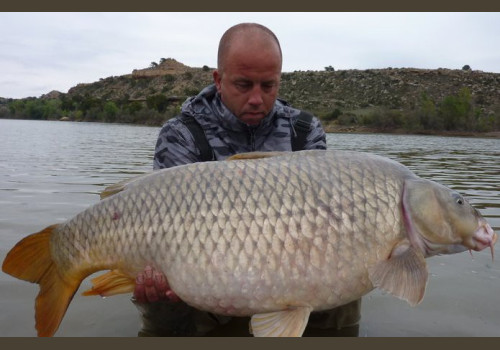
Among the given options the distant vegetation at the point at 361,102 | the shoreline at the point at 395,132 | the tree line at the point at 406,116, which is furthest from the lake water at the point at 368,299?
the distant vegetation at the point at 361,102

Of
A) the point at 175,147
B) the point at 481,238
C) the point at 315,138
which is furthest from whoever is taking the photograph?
the point at 315,138

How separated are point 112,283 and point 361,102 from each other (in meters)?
43.2

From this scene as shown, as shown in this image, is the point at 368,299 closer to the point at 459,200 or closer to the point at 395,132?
the point at 459,200

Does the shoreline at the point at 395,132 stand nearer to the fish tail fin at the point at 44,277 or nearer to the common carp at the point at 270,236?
the common carp at the point at 270,236

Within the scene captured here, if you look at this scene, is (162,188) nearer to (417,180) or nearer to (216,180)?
(216,180)

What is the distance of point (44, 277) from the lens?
234 centimetres

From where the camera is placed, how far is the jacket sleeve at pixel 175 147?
3.07 meters

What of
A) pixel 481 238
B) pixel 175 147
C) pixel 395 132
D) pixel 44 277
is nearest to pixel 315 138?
pixel 175 147

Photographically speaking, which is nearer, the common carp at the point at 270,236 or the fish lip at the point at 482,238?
the common carp at the point at 270,236

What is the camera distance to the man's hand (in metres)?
2.22

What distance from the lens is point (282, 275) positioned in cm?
210

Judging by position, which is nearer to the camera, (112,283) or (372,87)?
(112,283)

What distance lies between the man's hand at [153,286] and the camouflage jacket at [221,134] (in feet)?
3.11

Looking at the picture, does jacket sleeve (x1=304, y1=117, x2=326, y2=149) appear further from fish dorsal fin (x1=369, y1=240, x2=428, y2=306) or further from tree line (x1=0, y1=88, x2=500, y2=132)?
tree line (x1=0, y1=88, x2=500, y2=132)
